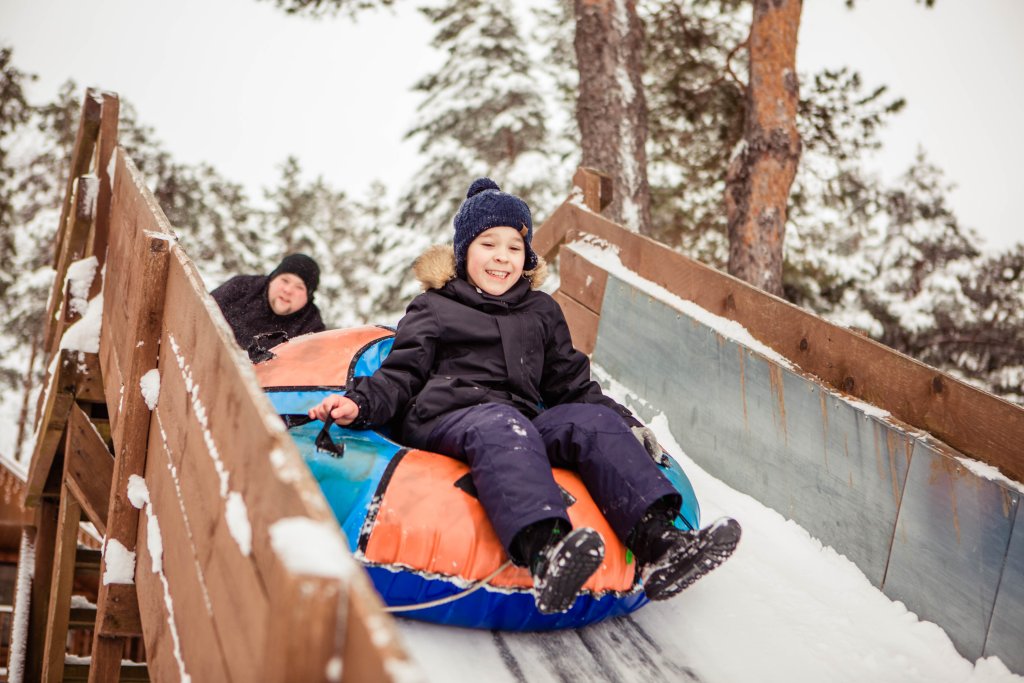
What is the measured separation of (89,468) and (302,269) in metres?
1.65

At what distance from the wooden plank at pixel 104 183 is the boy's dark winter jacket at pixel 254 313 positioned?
0.72 m

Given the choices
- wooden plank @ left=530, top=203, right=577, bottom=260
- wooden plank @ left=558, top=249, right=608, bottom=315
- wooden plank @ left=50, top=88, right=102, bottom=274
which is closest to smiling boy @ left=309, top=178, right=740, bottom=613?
wooden plank @ left=558, top=249, right=608, bottom=315

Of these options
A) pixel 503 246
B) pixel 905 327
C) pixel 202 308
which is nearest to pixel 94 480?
pixel 503 246

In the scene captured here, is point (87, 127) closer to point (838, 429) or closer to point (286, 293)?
point (286, 293)

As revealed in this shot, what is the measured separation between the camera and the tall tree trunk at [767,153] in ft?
20.8

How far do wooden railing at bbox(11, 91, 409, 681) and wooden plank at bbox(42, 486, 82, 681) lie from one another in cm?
51

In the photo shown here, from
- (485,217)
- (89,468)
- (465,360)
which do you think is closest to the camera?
(465,360)

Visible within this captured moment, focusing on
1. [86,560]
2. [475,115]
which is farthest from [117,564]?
[475,115]

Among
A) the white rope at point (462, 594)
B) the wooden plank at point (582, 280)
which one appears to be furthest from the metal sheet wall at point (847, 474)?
the white rope at point (462, 594)

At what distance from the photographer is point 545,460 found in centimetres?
221

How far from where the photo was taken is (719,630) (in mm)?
2381

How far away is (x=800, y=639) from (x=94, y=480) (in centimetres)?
332

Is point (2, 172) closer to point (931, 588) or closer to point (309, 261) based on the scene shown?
point (309, 261)

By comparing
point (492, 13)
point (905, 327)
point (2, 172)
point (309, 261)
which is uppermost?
point (492, 13)
